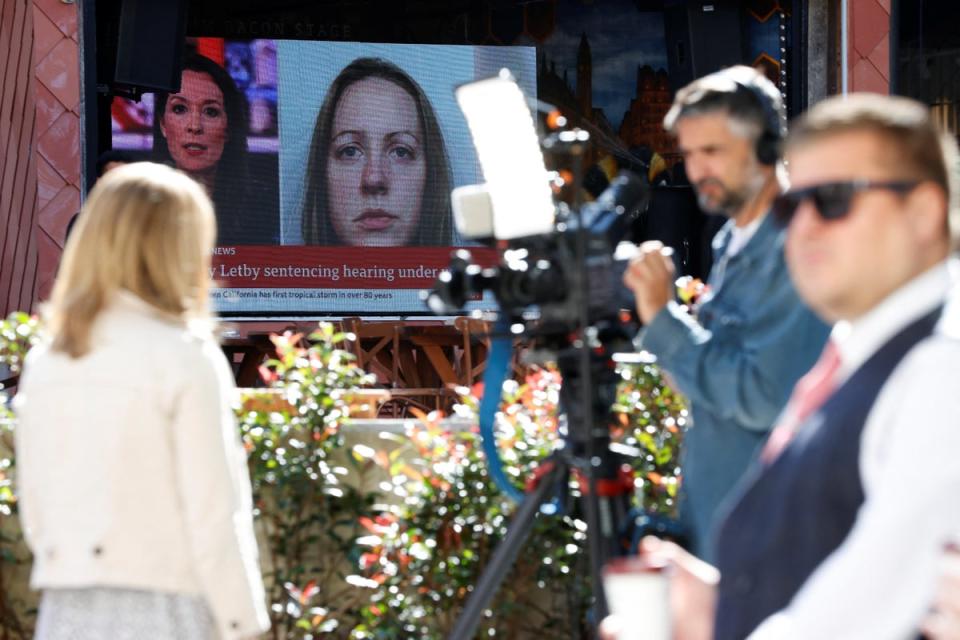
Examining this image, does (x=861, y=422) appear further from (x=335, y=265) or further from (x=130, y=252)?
(x=335, y=265)

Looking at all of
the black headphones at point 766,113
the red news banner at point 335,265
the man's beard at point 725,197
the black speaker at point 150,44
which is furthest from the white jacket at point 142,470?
the red news banner at point 335,265

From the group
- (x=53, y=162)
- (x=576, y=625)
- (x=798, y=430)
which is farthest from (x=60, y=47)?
(x=798, y=430)

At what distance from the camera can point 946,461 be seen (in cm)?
116

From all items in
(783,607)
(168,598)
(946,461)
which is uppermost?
(946,461)

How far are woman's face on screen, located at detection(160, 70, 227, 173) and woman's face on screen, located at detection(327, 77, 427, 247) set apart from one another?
87 cm

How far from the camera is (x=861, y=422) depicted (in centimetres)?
126

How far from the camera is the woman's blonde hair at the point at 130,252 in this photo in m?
2.33

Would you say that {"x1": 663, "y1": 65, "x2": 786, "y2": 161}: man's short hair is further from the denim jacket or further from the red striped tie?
the red striped tie

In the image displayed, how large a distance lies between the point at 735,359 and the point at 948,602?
1.18 meters

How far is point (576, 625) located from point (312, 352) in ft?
Answer: 3.05

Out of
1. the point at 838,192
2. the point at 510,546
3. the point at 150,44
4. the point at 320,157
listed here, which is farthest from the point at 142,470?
the point at 320,157

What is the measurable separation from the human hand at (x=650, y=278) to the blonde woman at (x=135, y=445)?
677 mm

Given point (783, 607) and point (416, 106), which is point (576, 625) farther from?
point (416, 106)

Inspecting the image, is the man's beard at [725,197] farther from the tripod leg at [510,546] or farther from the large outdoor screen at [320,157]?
the large outdoor screen at [320,157]
